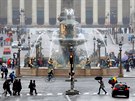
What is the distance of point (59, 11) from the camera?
149000 millimetres

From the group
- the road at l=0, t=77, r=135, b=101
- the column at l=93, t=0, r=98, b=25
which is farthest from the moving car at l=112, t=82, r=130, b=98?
the column at l=93, t=0, r=98, b=25

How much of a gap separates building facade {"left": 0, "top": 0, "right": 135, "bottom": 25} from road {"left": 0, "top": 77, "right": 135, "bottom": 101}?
3446 inches

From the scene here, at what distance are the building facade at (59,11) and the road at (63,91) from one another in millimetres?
87524

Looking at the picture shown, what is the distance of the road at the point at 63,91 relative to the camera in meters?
47.7

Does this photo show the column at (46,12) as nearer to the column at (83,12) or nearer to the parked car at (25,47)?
the column at (83,12)

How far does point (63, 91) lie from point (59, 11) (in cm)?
9743

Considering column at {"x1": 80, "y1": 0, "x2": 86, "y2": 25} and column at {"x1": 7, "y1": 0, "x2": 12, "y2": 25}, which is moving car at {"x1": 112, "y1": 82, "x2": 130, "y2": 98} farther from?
column at {"x1": 80, "y1": 0, "x2": 86, "y2": 25}

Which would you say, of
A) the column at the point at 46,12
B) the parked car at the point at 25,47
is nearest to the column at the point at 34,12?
the column at the point at 46,12

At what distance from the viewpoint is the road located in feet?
157

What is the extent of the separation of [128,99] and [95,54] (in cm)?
2918

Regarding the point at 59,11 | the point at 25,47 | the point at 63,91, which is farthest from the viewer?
the point at 59,11

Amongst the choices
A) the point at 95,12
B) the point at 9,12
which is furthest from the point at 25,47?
the point at 95,12

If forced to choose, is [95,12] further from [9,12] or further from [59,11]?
[9,12]

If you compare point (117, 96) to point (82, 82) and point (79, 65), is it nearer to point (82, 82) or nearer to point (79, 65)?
point (82, 82)
